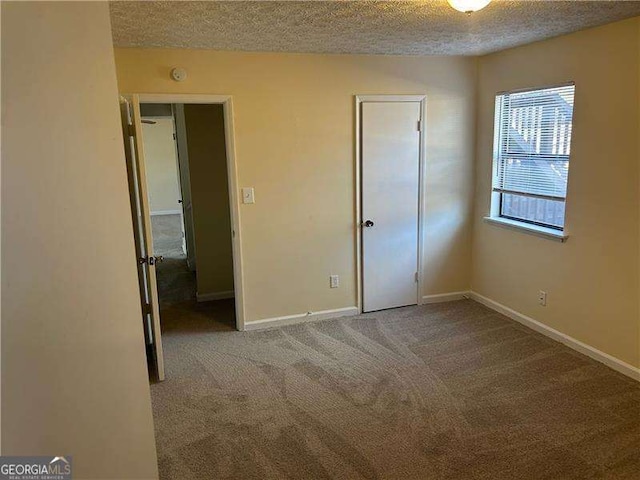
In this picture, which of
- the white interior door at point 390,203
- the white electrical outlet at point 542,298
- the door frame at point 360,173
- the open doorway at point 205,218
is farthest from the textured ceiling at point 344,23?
the white electrical outlet at point 542,298

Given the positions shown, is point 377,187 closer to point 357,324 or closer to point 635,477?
point 357,324

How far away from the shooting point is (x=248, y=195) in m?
4.03

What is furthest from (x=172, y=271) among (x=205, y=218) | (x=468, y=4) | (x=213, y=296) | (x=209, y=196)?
(x=468, y=4)

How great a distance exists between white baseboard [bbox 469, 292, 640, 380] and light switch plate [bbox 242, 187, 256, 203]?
97.8 inches

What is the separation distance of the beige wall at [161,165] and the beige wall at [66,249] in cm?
952

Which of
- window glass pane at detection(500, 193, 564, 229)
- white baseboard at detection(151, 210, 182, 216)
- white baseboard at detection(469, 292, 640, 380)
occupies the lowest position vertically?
white baseboard at detection(469, 292, 640, 380)

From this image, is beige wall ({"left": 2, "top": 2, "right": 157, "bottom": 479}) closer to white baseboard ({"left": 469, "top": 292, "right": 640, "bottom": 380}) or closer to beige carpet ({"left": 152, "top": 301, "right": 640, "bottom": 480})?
beige carpet ({"left": 152, "top": 301, "right": 640, "bottom": 480})

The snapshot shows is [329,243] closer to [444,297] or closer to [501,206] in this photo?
[444,297]

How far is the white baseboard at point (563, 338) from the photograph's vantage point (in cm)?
330

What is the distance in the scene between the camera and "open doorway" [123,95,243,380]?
3.21m

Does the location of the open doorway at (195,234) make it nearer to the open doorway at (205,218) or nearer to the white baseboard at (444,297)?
the open doorway at (205,218)

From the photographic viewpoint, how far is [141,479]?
1.58 meters

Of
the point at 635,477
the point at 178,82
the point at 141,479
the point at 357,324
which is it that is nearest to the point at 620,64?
the point at 635,477

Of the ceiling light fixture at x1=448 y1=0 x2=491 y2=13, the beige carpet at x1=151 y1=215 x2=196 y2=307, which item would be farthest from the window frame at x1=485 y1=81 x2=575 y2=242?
the beige carpet at x1=151 y1=215 x2=196 y2=307
